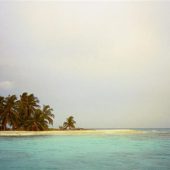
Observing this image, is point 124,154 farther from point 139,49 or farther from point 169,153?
point 139,49

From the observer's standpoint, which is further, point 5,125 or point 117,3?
point 5,125

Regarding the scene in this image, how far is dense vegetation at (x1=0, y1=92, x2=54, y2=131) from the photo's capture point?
1793 cm

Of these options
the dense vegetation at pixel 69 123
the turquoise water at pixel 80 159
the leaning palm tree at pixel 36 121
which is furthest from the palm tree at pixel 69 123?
the turquoise water at pixel 80 159

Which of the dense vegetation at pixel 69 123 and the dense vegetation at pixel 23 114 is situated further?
the dense vegetation at pixel 69 123

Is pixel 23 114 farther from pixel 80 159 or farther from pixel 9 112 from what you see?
pixel 80 159

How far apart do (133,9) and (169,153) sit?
4868mm

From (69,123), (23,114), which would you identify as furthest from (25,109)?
(69,123)

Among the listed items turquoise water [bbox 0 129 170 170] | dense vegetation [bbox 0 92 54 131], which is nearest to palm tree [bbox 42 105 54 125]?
dense vegetation [bbox 0 92 54 131]

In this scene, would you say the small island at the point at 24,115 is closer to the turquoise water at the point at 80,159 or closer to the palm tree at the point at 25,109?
the palm tree at the point at 25,109

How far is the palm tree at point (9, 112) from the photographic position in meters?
17.9

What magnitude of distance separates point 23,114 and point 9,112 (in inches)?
40.0

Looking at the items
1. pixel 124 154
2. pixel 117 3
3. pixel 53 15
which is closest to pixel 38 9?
pixel 53 15

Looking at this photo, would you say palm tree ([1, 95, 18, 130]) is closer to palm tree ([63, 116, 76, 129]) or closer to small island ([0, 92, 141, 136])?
small island ([0, 92, 141, 136])

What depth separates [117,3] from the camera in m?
8.74
